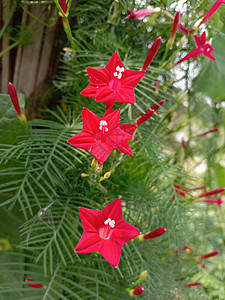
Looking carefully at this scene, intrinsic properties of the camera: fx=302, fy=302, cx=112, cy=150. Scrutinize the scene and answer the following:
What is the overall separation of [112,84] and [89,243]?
20 cm

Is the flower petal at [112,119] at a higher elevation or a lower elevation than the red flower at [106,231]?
higher

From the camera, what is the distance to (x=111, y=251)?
371 millimetres

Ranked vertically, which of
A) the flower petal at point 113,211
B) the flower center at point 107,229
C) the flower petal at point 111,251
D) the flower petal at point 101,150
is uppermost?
the flower petal at point 101,150

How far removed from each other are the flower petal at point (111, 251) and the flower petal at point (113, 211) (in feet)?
0.09

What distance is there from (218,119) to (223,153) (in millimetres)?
142

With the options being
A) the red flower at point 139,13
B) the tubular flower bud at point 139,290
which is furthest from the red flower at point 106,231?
the red flower at point 139,13

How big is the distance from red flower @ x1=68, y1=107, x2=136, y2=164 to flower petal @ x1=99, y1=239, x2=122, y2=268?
0.11 meters

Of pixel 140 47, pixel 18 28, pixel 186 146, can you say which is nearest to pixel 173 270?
pixel 186 146

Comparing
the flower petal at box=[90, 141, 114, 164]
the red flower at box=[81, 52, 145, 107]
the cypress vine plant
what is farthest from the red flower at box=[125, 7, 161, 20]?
the flower petal at box=[90, 141, 114, 164]

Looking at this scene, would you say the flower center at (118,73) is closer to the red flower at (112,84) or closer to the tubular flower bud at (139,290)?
the red flower at (112,84)

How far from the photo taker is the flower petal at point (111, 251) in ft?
1.19

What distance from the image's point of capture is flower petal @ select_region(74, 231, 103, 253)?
36 cm

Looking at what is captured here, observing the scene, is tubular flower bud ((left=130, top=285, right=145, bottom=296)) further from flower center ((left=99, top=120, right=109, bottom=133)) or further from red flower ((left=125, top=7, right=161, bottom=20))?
red flower ((left=125, top=7, right=161, bottom=20))

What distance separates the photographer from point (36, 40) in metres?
0.66
